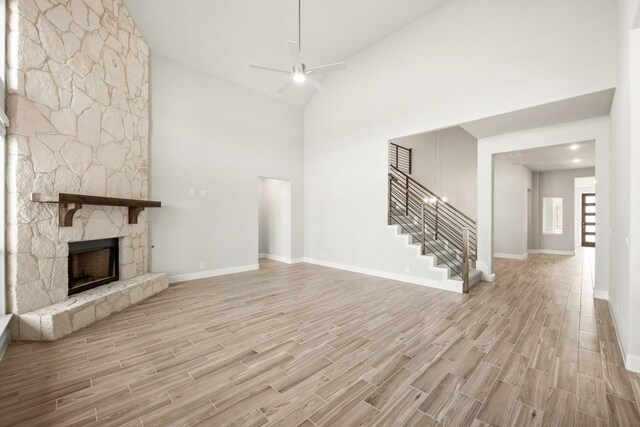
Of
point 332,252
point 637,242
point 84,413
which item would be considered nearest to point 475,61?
point 637,242

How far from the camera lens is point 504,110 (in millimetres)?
4188

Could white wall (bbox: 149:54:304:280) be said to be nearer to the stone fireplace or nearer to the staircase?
the stone fireplace

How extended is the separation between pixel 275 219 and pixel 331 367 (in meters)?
5.89

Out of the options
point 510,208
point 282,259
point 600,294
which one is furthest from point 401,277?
point 510,208

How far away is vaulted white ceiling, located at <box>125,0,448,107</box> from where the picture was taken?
468cm

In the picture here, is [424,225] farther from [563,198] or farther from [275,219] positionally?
[563,198]

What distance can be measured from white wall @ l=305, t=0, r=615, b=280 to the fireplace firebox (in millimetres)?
4452

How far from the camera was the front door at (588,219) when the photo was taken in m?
11.5

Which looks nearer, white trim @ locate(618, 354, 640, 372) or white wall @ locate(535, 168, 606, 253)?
white trim @ locate(618, 354, 640, 372)

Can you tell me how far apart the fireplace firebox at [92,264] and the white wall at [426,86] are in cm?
445

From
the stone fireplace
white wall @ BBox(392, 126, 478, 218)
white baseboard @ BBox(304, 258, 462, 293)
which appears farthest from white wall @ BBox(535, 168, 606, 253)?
the stone fireplace

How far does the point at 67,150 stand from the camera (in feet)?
11.3

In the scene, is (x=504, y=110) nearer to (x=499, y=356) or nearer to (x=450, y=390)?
(x=499, y=356)

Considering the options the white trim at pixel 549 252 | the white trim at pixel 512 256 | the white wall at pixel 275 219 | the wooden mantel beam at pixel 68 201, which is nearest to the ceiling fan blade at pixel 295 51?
the wooden mantel beam at pixel 68 201
